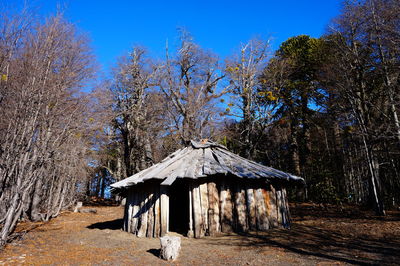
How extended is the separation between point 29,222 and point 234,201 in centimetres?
1132

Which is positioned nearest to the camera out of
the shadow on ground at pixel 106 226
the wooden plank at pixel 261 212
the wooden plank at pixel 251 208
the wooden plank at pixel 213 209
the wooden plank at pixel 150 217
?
the wooden plank at pixel 213 209

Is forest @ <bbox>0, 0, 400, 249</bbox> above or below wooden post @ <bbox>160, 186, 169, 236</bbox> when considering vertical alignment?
above

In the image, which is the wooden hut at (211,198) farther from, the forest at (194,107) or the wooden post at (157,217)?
the forest at (194,107)

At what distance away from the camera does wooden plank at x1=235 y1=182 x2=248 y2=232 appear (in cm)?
945

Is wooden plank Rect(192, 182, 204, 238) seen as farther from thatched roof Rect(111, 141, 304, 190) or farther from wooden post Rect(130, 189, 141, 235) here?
wooden post Rect(130, 189, 141, 235)

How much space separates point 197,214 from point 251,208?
2249 millimetres

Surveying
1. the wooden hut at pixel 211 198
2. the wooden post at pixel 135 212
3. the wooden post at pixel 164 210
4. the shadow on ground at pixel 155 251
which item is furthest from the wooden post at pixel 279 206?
the wooden post at pixel 135 212

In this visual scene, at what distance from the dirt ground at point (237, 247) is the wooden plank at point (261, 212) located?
389 millimetres

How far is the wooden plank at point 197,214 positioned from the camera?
897 centimetres

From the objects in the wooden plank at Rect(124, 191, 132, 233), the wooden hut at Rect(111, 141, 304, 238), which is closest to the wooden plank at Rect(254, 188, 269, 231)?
the wooden hut at Rect(111, 141, 304, 238)

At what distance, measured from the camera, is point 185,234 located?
31.6ft

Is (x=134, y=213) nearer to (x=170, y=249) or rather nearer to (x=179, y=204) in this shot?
(x=179, y=204)

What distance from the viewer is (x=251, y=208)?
9734 mm

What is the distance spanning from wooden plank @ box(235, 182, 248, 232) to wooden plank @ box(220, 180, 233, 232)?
11.0 inches
